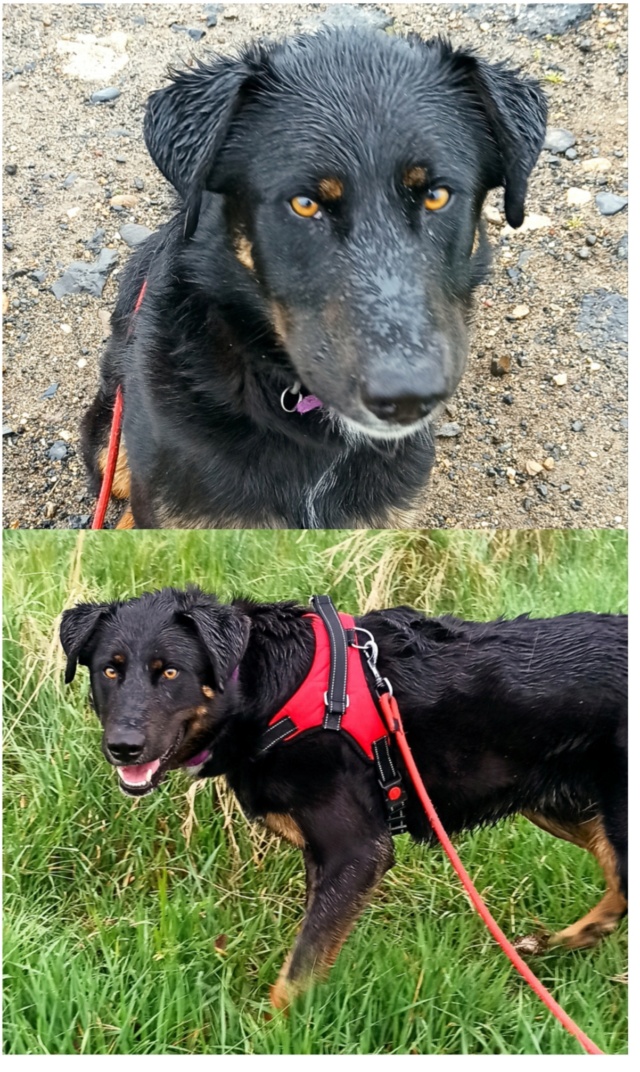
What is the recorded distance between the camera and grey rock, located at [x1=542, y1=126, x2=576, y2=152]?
12.4 feet

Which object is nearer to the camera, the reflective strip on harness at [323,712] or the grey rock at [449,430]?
the reflective strip on harness at [323,712]

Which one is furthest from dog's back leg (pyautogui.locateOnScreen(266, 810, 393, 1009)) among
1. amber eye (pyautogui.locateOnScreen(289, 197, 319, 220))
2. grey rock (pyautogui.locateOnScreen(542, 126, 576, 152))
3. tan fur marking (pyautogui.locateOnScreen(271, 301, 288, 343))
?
grey rock (pyautogui.locateOnScreen(542, 126, 576, 152))

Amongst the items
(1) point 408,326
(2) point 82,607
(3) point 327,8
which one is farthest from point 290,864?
(3) point 327,8

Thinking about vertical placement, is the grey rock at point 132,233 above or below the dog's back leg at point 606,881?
above

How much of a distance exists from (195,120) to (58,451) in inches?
69.5

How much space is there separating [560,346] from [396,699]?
77.1 inches

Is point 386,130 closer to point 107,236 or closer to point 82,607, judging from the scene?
point 82,607

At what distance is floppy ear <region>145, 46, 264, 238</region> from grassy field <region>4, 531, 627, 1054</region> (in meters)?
1.33

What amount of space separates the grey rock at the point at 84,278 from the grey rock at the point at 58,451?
0.66 meters

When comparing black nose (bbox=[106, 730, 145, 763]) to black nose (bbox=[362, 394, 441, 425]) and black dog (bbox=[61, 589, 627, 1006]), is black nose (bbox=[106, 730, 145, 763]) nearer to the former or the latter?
black dog (bbox=[61, 589, 627, 1006])

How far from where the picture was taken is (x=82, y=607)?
2670mm

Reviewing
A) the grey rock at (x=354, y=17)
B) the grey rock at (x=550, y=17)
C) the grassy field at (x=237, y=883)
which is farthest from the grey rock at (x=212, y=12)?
the grassy field at (x=237, y=883)

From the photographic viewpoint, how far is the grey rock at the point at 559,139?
3.78m

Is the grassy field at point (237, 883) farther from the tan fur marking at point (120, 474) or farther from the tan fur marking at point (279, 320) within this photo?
the tan fur marking at point (279, 320)
